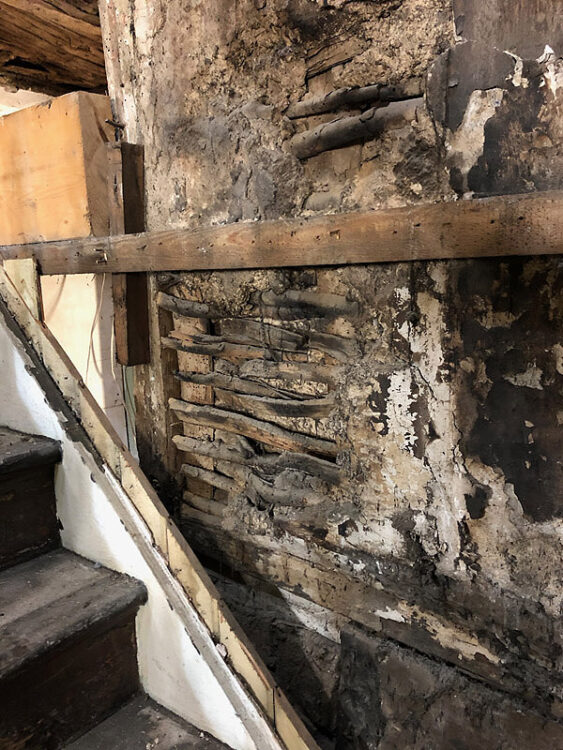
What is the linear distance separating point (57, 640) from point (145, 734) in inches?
9.8

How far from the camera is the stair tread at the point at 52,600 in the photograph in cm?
82

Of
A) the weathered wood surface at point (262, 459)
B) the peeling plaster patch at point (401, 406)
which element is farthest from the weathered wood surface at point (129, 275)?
the peeling plaster patch at point (401, 406)

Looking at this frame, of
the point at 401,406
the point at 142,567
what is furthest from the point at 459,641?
the point at 142,567

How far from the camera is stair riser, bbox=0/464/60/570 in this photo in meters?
1.02

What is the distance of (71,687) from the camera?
2.91ft

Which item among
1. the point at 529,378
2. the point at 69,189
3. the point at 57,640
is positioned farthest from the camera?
the point at 69,189

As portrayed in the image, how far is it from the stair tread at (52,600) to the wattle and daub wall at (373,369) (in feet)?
2.13

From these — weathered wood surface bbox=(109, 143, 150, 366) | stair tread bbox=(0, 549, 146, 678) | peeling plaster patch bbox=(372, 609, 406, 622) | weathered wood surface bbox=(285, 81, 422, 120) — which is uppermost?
weathered wood surface bbox=(285, 81, 422, 120)

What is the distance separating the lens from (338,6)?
1239mm

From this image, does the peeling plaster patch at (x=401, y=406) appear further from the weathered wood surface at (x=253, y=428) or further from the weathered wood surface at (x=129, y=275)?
the weathered wood surface at (x=129, y=275)

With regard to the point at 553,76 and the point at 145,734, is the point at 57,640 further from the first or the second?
the point at 553,76

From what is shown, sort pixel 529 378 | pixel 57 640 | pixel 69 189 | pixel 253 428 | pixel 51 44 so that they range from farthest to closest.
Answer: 1. pixel 51 44
2. pixel 69 189
3. pixel 253 428
4. pixel 529 378
5. pixel 57 640

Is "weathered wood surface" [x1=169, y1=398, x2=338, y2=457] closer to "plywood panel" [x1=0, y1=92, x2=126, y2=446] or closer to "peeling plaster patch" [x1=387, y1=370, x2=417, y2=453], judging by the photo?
"peeling plaster patch" [x1=387, y1=370, x2=417, y2=453]

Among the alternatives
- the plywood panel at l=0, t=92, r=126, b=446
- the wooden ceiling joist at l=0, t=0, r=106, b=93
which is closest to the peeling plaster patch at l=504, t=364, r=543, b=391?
the plywood panel at l=0, t=92, r=126, b=446
